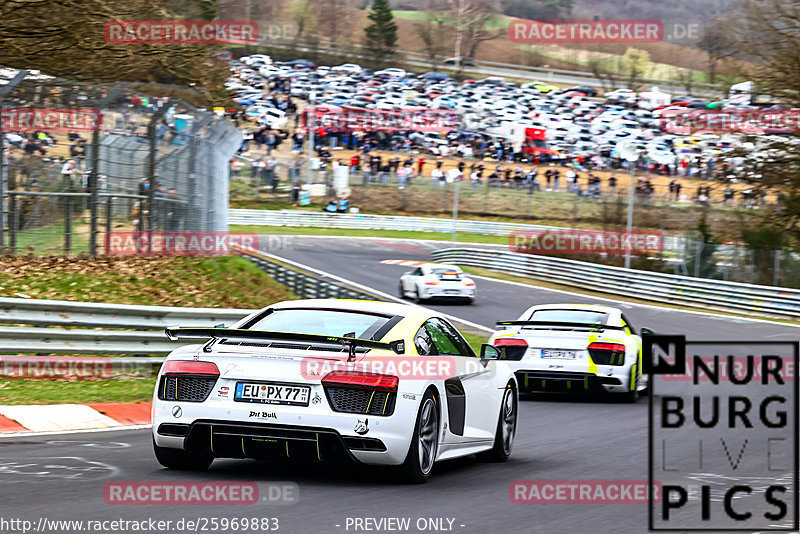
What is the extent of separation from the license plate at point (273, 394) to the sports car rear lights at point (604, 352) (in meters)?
7.39

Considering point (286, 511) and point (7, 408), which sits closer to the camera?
point (286, 511)

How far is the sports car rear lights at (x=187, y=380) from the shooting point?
6895 millimetres

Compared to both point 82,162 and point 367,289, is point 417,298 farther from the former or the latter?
point 82,162

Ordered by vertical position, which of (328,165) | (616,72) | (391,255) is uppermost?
(616,72)

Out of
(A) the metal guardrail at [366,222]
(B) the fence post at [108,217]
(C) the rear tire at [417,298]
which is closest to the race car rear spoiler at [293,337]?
(B) the fence post at [108,217]

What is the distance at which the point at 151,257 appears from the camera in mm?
19328

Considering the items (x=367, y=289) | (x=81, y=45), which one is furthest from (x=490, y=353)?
(x=367, y=289)

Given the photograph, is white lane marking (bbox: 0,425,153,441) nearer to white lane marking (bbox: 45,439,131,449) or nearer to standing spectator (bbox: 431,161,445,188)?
white lane marking (bbox: 45,439,131,449)

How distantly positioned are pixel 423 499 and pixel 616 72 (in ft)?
394

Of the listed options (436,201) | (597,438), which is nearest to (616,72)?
(436,201)

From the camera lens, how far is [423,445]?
720 cm

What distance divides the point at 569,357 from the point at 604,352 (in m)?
0.42

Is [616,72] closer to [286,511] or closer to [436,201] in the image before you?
[436,201]

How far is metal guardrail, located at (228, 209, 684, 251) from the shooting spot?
186 feet
